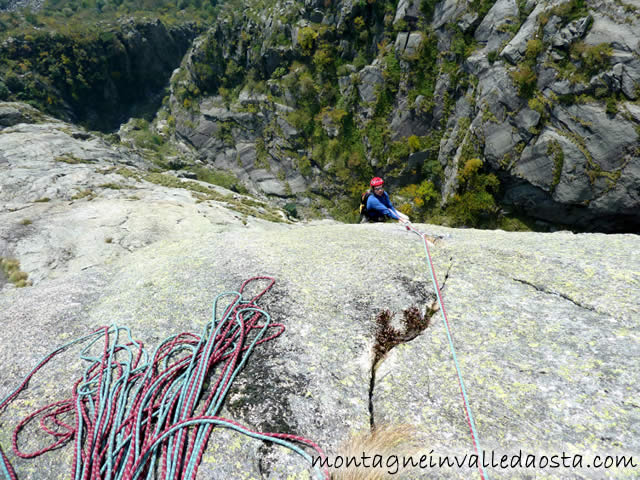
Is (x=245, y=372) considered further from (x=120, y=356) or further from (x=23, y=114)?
(x=23, y=114)

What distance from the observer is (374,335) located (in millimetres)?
6266

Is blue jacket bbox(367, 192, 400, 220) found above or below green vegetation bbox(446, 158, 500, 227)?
above

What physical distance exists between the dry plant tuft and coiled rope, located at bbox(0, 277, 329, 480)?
36 cm

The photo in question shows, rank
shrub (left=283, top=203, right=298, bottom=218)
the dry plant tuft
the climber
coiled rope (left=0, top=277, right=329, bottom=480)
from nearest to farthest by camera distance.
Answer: the dry plant tuft, coiled rope (left=0, top=277, right=329, bottom=480), the climber, shrub (left=283, top=203, right=298, bottom=218)

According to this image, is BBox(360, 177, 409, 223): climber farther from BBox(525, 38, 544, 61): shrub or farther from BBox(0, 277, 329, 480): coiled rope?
BBox(525, 38, 544, 61): shrub

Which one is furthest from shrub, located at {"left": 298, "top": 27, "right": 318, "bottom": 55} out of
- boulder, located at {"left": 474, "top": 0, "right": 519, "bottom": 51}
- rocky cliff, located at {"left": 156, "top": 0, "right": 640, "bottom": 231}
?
boulder, located at {"left": 474, "top": 0, "right": 519, "bottom": 51}

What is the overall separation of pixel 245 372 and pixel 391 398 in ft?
9.15

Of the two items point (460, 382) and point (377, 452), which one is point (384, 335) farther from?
point (377, 452)

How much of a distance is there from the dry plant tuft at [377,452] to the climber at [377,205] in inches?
322

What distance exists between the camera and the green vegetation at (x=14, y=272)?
13.4m

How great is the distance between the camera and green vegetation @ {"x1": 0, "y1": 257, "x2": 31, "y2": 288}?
13.4m

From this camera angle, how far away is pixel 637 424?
13.3 ft

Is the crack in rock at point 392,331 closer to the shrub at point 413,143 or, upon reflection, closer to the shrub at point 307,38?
the shrub at point 413,143

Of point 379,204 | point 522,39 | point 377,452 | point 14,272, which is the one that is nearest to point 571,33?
point 522,39
